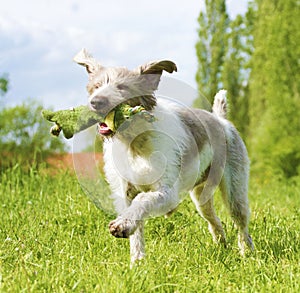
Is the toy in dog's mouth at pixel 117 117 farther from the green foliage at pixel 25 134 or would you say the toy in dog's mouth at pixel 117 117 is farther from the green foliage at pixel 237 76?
the green foliage at pixel 237 76

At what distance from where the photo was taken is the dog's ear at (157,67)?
13.4 feet

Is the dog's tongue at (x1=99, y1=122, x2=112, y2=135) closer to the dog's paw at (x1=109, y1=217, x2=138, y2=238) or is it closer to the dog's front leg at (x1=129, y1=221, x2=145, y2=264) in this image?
the dog's paw at (x1=109, y1=217, x2=138, y2=238)

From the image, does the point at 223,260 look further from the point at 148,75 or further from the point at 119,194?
the point at 148,75

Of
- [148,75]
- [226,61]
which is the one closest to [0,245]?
[148,75]

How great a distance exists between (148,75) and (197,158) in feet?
3.27

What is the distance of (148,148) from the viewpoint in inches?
167

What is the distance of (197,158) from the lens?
4762 mm

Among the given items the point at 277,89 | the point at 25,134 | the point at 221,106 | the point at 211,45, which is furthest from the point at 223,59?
the point at 221,106

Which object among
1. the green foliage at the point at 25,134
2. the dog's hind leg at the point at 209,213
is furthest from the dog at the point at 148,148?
the green foliage at the point at 25,134

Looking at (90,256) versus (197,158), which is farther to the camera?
(197,158)

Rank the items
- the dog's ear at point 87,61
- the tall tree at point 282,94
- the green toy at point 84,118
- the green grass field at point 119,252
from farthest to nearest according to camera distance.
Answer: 1. the tall tree at point 282,94
2. the dog's ear at point 87,61
3. the green toy at point 84,118
4. the green grass field at point 119,252

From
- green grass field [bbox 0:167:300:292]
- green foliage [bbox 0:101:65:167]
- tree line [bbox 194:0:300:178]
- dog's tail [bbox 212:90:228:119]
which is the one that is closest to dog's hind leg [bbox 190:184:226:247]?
green grass field [bbox 0:167:300:292]

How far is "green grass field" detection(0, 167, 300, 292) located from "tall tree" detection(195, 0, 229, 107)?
58.3 feet

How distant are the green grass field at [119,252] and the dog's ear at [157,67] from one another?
1.38 meters
